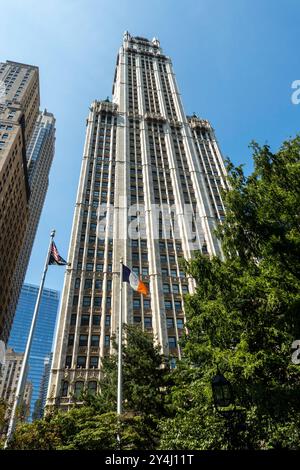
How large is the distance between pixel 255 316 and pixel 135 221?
39.9 m

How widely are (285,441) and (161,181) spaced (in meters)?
50.5

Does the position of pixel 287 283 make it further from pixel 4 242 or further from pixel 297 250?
pixel 4 242

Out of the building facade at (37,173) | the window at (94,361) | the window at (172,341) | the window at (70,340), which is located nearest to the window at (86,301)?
the window at (70,340)

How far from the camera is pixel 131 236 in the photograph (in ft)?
163

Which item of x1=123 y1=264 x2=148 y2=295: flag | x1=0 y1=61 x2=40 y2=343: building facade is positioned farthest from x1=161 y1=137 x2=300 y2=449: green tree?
x1=0 y1=61 x2=40 y2=343: building facade

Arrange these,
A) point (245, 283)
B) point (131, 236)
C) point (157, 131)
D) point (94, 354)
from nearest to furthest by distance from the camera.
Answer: point (245, 283), point (94, 354), point (131, 236), point (157, 131)

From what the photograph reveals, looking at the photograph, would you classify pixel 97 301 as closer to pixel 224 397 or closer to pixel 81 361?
pixel 81 361

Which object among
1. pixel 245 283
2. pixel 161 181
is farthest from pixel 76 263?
pixel 245 283

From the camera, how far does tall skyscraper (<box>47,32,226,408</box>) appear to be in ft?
125

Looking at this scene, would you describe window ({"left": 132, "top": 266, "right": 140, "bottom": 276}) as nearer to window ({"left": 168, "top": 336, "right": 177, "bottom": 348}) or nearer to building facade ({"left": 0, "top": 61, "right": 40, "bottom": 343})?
window ({"left": 168, "top": 336, "right": 177, "bottom": 348})

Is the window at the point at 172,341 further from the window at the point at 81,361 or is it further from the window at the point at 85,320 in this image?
the window at the point at 85,320

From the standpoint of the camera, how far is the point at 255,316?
12.8 meters

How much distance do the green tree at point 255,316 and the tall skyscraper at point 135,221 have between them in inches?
485

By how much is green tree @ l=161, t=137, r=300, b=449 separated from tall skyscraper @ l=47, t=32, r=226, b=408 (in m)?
12.3
